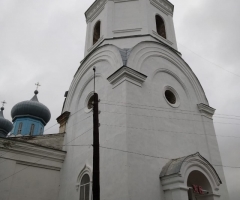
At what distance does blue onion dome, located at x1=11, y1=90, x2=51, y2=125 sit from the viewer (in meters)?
21.4

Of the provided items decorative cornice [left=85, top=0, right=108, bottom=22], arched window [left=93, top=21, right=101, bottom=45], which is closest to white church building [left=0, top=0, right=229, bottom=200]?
arched window [left=93, top=21, right=101, bottom=45]

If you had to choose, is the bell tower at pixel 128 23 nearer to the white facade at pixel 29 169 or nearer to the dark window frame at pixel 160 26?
the dark window frame at pixel 160 26

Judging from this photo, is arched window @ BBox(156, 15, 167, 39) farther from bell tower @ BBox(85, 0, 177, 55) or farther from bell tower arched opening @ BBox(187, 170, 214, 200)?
bell tower arched opening @ BBox(187, 170, 214, 200)

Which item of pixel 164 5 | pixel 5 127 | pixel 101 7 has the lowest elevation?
pixel 5 127

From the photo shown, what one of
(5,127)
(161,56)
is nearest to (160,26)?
(161,56)

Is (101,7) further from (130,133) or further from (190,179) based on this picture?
(190,179)

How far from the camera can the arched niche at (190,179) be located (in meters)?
7.52

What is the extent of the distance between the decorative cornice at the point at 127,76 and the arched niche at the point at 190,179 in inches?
122

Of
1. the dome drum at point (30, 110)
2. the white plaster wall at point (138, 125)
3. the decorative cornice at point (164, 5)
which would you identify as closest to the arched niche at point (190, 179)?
the white plaster wall at point (138, 125)

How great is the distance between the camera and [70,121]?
1206cm

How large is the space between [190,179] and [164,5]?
9.60 metres

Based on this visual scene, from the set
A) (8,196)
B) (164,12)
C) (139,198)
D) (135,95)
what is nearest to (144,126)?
(135,95)

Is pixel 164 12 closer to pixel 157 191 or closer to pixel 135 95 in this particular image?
pixel 135 95

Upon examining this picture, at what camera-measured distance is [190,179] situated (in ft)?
29.2
